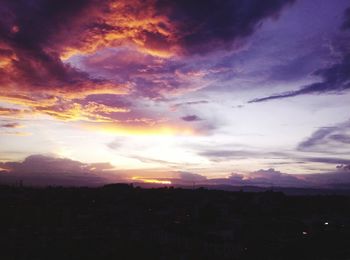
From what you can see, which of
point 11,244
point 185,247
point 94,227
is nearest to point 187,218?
point 94,227

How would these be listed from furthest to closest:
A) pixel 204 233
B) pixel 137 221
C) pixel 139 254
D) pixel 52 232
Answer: pixel 137 221
pixel 204 233
pixel 52 232
pixel 139 254

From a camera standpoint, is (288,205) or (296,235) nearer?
(296,235)

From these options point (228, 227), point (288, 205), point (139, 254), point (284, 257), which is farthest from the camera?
Answer: point (288, 205)

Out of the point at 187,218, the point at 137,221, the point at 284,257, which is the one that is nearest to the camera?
the point at 284,257

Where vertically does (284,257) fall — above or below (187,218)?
below

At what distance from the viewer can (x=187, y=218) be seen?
56.2 meters

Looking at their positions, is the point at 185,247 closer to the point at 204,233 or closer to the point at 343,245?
the point at 204,233

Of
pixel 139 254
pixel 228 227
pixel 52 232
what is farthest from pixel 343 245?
pixel 52 232

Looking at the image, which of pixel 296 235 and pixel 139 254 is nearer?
pixel 139 254

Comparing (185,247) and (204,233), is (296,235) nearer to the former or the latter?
(204,233)

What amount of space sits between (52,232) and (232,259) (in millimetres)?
18047

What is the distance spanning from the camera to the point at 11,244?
33.5 metres

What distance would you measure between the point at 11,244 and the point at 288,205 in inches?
2203

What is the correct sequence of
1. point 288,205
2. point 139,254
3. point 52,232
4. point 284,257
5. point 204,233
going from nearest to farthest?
point 139,254
point 284,257
point 52,232
point 204,233
point 288,205
